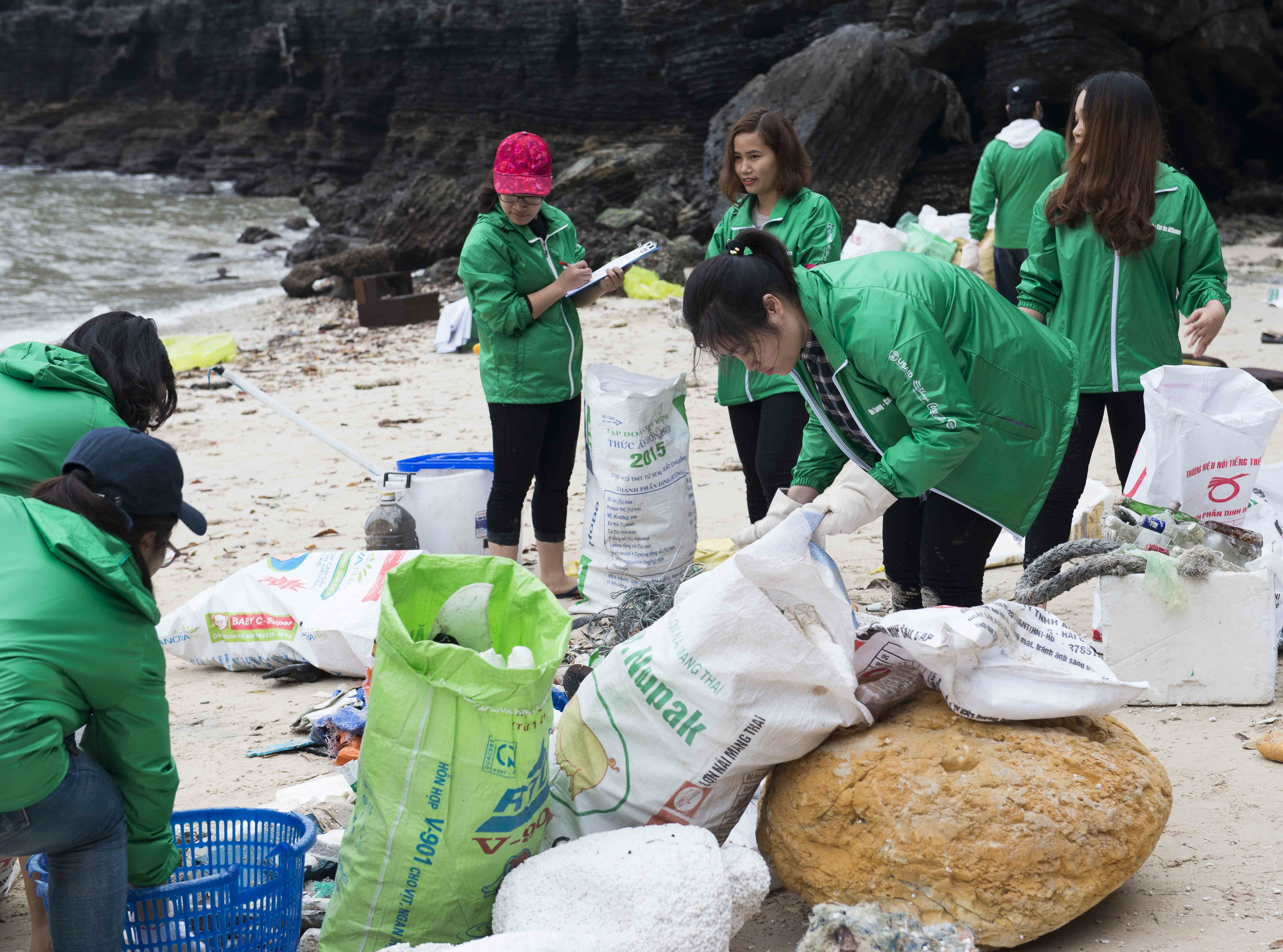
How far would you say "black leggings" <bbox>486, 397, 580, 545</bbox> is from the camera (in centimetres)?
408

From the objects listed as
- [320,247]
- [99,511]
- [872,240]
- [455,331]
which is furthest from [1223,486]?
[320,247]

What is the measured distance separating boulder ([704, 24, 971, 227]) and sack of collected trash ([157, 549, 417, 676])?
1131cm

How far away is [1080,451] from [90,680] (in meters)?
2.69

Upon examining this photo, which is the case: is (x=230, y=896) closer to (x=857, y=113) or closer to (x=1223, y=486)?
(x=1223, y=486)

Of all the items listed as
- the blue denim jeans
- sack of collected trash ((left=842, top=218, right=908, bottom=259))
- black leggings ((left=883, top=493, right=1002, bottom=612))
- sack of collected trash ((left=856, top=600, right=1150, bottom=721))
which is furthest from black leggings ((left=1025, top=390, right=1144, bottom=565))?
sack of collected trash ((left=842, top=218, right=908, bottom=259))

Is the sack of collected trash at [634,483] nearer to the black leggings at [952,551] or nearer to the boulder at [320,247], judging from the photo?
the black leggings at [952,551]

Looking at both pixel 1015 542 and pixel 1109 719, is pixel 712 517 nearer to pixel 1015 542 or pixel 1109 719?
pixel 1015 542

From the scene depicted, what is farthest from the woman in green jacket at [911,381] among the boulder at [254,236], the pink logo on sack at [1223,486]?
the boulder at [254,236]

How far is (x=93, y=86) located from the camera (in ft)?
126

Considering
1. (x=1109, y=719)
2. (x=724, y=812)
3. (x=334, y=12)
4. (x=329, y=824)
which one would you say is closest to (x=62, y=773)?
(x=329, y=824)

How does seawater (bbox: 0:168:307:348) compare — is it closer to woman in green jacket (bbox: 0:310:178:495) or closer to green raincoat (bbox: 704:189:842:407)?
green raincoat (bbox: 704:189:842:407)

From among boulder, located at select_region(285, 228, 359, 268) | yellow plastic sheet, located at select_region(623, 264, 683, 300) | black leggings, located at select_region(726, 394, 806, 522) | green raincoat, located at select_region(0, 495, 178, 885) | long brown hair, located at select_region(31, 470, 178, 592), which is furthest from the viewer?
boulder, located at select_region(285, 228, 359, 268)

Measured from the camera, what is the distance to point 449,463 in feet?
14.7

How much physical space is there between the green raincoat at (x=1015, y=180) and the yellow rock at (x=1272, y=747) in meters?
5.03
